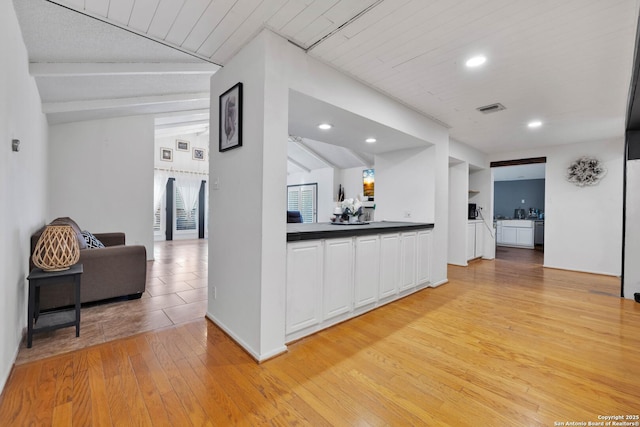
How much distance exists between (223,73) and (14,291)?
2312mm

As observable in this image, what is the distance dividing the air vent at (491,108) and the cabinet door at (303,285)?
2.85 meters

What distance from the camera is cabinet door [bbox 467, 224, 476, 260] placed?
5.95 metres

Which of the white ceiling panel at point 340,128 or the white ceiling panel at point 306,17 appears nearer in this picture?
the white ceiling panel at point 306,17

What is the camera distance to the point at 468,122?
4129 mm

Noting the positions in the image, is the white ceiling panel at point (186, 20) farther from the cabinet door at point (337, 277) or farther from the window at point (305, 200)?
the window at point (305, 200)

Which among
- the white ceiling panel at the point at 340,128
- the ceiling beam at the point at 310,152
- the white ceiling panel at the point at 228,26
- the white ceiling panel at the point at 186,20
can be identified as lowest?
the white ceiling panel at the point at 340,128

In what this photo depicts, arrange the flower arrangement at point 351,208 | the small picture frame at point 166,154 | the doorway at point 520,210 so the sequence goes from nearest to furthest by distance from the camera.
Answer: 1. the flower arrangement at point 351,208
2. the doorway at point 520,210
3. the small picture frame at point 166,154

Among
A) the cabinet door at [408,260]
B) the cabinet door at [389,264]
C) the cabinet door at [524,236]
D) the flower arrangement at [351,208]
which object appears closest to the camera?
the cabinet door at [389,264]

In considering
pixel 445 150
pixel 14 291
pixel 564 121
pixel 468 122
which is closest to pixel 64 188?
pixel 14 291

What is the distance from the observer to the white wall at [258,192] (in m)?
2.04

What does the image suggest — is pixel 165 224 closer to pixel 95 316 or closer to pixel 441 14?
pixel 95 316

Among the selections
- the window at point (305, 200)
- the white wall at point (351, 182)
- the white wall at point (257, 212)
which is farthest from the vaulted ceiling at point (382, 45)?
the window at point (305, 200)

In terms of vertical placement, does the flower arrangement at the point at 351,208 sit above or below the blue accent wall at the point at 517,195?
below

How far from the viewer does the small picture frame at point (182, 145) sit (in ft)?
28.2
